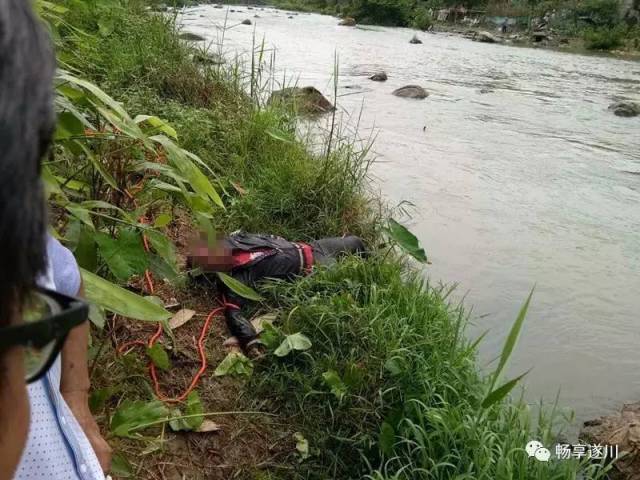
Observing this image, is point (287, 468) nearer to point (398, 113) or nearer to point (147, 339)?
point (147, 339)

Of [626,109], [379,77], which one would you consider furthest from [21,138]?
[379,77]

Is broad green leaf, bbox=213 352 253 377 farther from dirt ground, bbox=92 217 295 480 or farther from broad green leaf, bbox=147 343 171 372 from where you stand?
broad green leaf, bbox=147 343 171 372

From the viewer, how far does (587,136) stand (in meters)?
7.64

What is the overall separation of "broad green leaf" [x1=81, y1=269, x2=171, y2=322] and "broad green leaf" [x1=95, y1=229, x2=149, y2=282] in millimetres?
359

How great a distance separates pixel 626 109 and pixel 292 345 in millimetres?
8152

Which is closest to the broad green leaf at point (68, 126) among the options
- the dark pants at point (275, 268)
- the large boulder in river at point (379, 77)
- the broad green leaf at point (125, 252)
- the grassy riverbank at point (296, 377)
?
the grassy riverbank at point (296, 377)

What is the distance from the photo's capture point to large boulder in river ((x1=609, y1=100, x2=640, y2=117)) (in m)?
8.82

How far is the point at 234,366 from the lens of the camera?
2.44 metres

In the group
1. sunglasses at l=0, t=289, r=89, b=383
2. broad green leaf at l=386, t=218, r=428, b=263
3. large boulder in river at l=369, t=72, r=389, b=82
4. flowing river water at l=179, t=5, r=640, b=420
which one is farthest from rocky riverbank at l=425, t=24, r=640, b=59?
sunglasses at l=0, t=289, r=89, b=383

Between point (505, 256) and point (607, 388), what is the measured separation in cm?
138

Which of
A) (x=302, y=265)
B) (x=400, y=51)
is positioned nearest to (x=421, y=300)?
(x=302, y=265)

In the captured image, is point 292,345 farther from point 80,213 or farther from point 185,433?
point 80,213

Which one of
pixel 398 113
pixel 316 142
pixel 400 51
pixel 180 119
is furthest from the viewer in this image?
pixel 400 51

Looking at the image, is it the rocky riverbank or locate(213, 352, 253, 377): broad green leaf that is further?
the rocky riverbank
